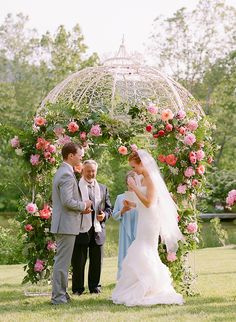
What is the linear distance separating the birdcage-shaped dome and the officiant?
1.19 metres

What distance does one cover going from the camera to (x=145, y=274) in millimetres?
6965

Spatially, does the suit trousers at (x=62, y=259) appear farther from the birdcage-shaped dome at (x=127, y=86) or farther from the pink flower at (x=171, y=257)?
the birdcage-shaped dome at (x=127, y=86)

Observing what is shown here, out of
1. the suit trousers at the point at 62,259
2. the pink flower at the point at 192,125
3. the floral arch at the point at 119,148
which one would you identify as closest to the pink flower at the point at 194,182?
the floral arch at the point at 119,148

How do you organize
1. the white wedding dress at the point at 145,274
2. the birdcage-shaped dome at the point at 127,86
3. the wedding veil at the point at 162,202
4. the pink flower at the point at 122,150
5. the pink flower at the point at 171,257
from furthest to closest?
the birdcage-shaped dome at the point at 127,86 < the pink flower at the point at 122,150 < the pink flower at the point at 171,257 < the wedding veil at the point at 162,202 < the white wedding dress at the point at 145,274

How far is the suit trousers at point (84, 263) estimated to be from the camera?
26.0ft

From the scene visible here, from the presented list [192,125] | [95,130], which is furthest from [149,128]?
[95,130]

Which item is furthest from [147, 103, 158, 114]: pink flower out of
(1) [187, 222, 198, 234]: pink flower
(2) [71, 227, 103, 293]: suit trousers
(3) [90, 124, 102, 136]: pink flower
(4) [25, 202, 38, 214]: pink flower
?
(4) [25, 202, 38, 214]: pink flower

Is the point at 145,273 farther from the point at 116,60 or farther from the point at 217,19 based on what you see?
the point at 217,19

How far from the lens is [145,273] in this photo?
697 cm

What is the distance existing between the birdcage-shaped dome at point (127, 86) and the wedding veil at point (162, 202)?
1.81m

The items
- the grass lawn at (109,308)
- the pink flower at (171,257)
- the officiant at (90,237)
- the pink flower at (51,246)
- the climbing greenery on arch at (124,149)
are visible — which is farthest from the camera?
the pink flower at (51,246)

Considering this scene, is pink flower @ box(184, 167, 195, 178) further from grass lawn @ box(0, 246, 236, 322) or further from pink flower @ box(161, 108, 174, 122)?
grass lawn @ box(0, 246, 236, 322)

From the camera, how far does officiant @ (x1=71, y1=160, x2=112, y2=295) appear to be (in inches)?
311

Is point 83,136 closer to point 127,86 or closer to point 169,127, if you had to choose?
point 169,127
